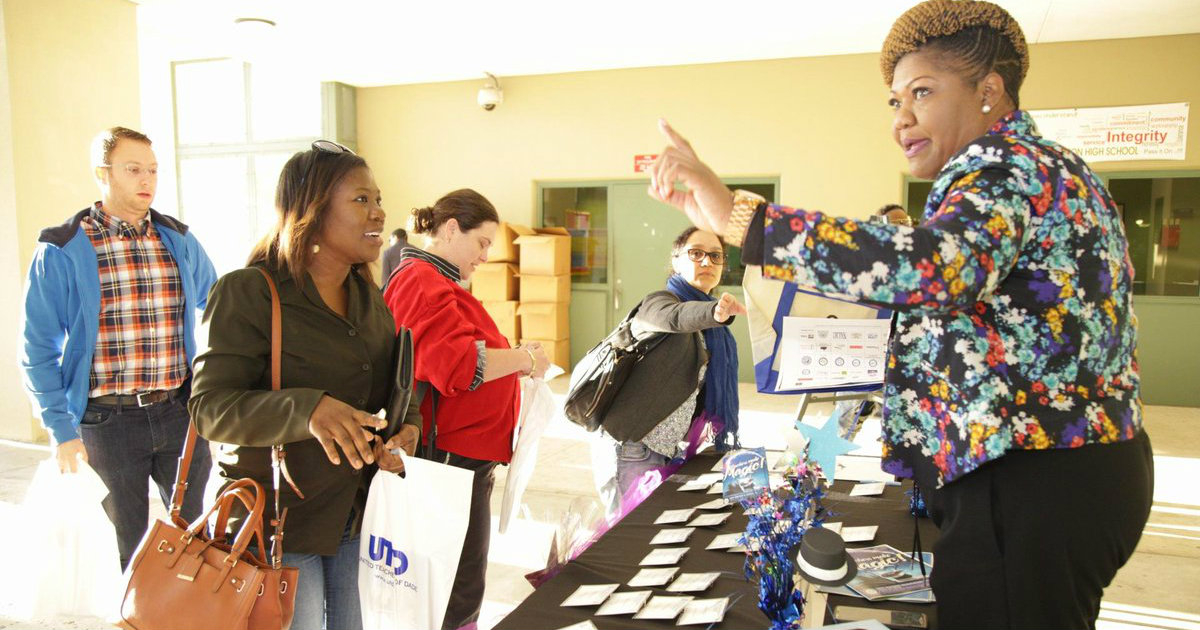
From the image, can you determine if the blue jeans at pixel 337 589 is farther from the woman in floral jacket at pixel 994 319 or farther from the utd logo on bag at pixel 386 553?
the woman in floral jacket at pixel 994 319

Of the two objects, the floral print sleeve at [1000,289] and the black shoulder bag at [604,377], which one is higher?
the floral print sleeve at [1000,289]

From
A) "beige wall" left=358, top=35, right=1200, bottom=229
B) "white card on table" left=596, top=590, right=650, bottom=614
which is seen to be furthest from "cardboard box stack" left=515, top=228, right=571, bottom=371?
"white card on table" left=596, top=590, right=650, bottom=614

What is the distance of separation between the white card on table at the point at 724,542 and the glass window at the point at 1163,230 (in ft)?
23.0

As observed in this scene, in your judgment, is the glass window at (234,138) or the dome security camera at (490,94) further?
the glass window at (234,138)

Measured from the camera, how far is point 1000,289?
40.1 inches

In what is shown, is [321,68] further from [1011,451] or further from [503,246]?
[1011,451]

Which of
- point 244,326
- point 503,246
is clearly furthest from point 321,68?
point 244,326

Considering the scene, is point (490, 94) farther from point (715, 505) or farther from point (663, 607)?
point (663, 607)

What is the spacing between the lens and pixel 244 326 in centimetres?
162

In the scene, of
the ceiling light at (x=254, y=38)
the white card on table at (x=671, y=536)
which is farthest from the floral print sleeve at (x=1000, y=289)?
the ceiling light at (x=254, y=38)

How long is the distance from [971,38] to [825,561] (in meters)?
0.82

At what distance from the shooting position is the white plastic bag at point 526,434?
8.14ft

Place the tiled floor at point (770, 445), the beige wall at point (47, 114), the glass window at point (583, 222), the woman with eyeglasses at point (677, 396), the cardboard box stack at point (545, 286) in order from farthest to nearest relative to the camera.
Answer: the glass window at point (583, 222)
the cardboard box stack at point (545, 286)
the beige wall at point (47, 114)
the tiled floor at point (770, 445)
the woman with eyeglasses at point (677, 396)

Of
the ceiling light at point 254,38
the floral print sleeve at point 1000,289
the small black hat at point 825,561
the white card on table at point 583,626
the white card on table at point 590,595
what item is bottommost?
the white card on table at point 590,595
